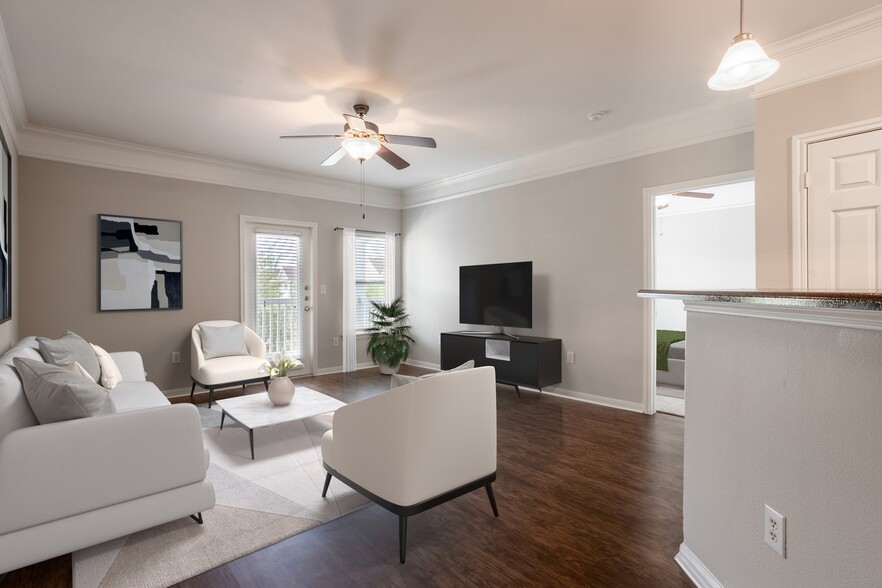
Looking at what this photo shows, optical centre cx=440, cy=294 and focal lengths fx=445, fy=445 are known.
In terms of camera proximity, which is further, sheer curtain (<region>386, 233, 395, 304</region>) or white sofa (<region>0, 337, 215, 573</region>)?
A: sheer curtain (<region>386, 233, 395, 304</region>)

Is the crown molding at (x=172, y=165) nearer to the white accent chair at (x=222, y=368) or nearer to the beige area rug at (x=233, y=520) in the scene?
the white accent chair at (x=222, y=368)

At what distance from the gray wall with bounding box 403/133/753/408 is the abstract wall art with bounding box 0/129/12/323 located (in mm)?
4287

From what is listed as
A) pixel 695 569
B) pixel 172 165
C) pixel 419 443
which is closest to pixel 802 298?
pixel 695 569

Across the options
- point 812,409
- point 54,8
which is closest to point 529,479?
point 812,409

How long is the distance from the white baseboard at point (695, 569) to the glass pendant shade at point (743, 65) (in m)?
1.99

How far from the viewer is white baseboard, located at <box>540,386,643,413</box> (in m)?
4.17

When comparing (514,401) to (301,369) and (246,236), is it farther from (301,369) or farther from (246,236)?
(246,236)

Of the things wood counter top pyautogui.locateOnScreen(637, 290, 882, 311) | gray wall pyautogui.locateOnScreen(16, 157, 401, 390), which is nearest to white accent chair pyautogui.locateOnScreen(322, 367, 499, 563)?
wood counter top pyautogui.locateOnScreen(637, 290, 882, 311)

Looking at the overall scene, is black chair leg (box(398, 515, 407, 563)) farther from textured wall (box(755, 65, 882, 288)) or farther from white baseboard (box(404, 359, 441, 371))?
white baseboard (box(404, 359, 441, 371))

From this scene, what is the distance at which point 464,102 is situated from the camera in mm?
3516

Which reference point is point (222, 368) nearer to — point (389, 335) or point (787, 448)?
point (389, 335)

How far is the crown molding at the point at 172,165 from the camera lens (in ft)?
13.5

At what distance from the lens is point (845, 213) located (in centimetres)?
254

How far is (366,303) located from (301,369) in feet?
4.24
